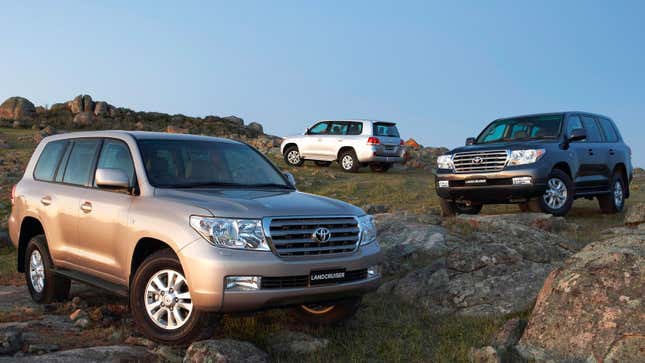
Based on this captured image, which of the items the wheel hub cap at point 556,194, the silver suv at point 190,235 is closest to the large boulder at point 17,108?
the wheel hub cap at point 556,194

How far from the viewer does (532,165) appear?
1210 centimetres

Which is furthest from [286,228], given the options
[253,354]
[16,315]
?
[16,315]

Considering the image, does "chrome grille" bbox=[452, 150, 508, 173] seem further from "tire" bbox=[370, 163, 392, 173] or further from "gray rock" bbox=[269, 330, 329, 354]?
"tire" bbox=[370, 163, 392, 173]

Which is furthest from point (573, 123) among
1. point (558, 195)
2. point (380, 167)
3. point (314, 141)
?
point (314, 141)

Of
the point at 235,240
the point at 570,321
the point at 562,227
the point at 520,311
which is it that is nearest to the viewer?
the point at 235,240

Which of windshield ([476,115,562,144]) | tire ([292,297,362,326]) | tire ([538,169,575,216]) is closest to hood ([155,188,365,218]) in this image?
tire ([292,297,362,326])

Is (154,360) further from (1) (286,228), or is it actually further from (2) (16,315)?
(2) (16,315)

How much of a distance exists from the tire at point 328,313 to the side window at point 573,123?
329 inches

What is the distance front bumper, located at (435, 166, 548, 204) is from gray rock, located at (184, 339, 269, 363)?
26.3 ft

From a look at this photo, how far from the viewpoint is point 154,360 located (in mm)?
5238

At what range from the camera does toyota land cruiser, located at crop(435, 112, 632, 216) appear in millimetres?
12219

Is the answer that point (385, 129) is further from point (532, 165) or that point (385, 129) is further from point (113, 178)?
point (113, 178)

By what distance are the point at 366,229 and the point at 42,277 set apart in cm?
374

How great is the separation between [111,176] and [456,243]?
507cm
